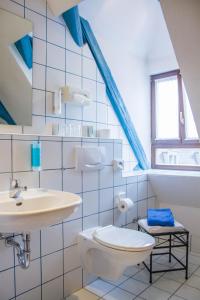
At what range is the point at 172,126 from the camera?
3.06 metres

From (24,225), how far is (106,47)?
204 cm

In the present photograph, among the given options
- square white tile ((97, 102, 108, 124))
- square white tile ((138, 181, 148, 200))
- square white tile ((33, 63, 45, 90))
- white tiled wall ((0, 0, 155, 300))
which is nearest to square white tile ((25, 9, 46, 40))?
white tiled wall ((0, 0, 155, 300))

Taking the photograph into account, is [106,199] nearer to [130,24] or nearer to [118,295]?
[118,295]

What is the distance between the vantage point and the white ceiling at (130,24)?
7.52 ft

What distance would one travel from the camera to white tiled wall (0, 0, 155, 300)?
1.53m

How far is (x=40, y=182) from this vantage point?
1658 mm

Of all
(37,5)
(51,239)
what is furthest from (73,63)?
(51,239)

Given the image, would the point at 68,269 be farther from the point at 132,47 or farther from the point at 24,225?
the point at 132,47

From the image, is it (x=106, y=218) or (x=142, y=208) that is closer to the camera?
(x=106, y=218)

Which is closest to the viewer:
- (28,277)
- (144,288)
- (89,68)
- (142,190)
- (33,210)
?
(33,210)

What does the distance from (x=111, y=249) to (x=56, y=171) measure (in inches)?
25.7

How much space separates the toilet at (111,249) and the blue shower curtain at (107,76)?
1.17 meters

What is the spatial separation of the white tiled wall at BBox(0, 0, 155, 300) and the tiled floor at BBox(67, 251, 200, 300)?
0.12 metres

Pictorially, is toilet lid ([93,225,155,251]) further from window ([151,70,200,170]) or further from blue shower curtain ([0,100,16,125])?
window ([151,70,200,170])
